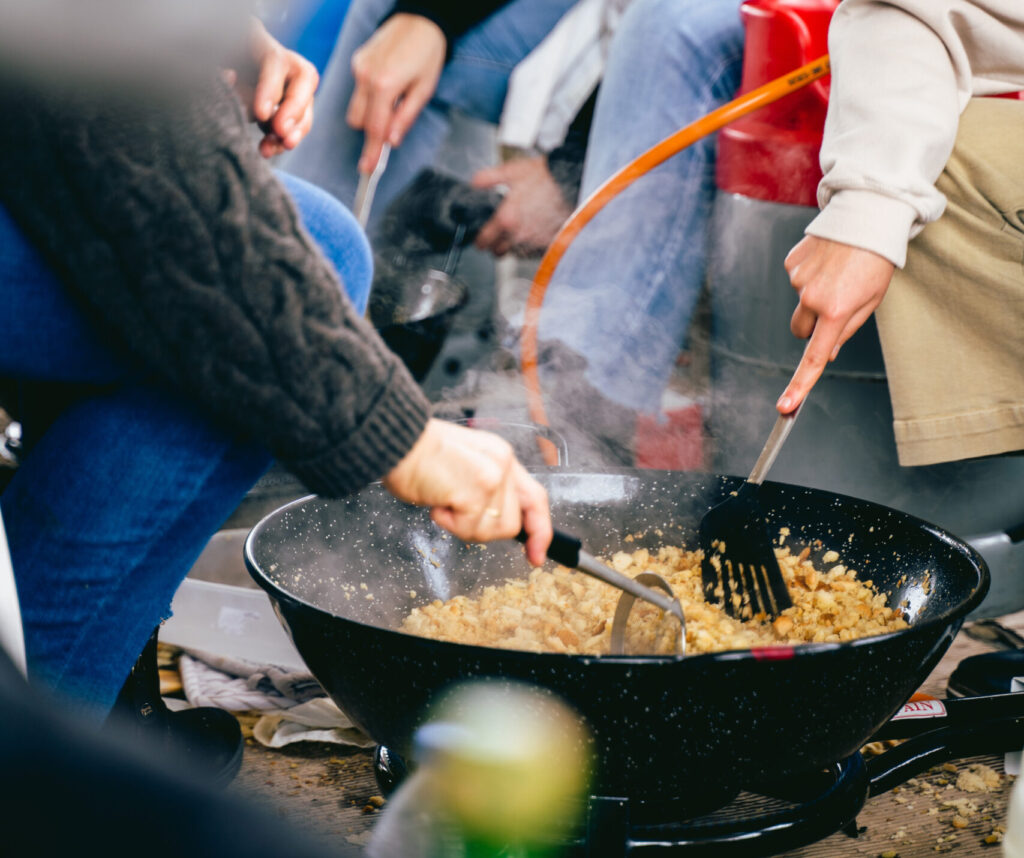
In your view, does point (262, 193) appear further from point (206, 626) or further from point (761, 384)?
point (761, 384)

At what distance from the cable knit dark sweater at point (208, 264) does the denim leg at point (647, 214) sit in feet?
4.21

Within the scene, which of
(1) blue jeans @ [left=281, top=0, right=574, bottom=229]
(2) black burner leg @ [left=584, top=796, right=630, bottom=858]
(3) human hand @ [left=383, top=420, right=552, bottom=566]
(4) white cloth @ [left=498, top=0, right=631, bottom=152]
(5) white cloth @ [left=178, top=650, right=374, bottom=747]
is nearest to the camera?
(3) human hand @ [left=383, top=420, right=552, bottom=566]

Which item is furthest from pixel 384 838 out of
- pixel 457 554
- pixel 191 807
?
pixel 457 554

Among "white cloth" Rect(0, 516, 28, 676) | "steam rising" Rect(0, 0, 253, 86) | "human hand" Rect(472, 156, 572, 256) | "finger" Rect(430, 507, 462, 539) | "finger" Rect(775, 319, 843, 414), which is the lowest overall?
"human hand" Rect(472, 156, 572, 256)

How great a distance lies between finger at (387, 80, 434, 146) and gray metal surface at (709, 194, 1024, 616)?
2.10ft

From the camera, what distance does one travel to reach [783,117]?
1537 mm

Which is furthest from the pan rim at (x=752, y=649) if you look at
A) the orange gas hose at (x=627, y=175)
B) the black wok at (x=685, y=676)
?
the orange gas hose at (x=627, y=175)

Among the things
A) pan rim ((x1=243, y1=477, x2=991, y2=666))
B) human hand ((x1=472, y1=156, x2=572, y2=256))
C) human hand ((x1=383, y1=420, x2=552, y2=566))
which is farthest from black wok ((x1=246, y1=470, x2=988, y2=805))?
human hand ((x1=472, y1=156, x2=572, y2=256))

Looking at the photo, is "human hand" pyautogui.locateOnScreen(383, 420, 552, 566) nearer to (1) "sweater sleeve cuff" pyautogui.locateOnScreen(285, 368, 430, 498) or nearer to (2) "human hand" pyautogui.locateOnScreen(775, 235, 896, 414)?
(1) "sweater sleeve cuff" pyautogui.locateOnScreen(285, 368, 430, 498)

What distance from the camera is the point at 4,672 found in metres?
0.44

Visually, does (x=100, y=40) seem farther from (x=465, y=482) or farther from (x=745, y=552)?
(x=745, y=552)

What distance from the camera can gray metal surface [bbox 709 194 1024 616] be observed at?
4.95 feet

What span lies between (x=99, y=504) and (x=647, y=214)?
1342 millimetres

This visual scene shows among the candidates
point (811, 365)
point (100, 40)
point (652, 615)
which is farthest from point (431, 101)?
point (100, 40)
